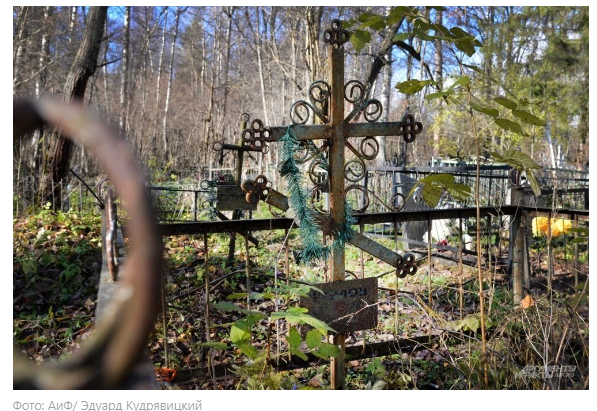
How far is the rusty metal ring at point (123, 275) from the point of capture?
0.89 feet

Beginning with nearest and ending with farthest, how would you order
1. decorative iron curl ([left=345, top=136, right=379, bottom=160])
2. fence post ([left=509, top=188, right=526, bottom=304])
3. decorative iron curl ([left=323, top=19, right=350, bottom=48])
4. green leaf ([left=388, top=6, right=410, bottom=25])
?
green leaf ([left=388, top=6, right=410, bottom=25])
decorative iron curl ([left=323, top=19, right=350, bottom=48])
decorative iron curl ([left=345, top=136, right=379, bottom=160])
fence post ([left=509, top=188, right=526, bottom=304])

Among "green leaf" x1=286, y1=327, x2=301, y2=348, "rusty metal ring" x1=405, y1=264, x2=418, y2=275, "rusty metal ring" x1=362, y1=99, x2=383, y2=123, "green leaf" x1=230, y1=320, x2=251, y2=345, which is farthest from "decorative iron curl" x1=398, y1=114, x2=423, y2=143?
"green leaf" x1=230, y1=320, x2=251, y2=345

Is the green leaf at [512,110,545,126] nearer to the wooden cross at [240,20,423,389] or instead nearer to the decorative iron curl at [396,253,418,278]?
the wooden cross at [240,20,423,389]

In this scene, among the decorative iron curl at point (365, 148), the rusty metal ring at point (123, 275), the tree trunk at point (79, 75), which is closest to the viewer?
the rusty metal ring at point (123, 275)

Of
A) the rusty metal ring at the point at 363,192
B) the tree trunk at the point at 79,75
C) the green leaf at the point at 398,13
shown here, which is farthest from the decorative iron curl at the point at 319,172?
the tree trunk at the point at 79,75

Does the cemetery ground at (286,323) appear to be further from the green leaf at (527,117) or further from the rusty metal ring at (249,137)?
the green leaf at (527,117)

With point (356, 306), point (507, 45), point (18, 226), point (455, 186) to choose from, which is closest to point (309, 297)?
point (356, 306)

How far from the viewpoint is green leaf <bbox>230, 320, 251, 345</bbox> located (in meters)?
1.69

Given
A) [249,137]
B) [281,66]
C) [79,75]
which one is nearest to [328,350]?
[249,137]

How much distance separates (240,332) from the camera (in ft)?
5.68

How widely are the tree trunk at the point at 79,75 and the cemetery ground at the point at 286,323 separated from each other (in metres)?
0.74

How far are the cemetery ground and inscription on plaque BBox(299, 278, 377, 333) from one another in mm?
86
